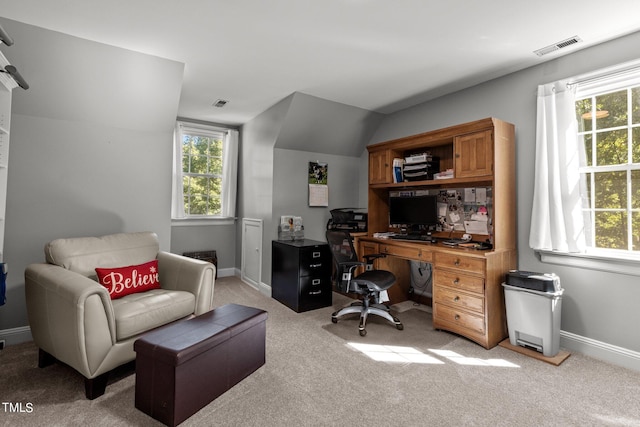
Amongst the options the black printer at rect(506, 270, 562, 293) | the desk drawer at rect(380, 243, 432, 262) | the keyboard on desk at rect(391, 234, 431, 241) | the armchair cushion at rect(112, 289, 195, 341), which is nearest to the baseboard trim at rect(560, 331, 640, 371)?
the black printer at rect(506, 270, 562, 293)

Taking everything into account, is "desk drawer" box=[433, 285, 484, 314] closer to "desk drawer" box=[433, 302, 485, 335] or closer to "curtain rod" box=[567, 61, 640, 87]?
"desk drawer" box=[433, 302, 485, 335]

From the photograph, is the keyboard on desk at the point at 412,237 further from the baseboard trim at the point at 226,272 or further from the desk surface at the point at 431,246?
the baseboard trim at the point at 226,272

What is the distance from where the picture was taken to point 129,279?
2463 millimetres

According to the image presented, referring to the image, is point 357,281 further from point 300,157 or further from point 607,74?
point 607,74

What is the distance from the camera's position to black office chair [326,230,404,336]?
299cm

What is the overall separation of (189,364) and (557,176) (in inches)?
119

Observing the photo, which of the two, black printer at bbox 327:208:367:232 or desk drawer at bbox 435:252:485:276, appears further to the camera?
black printer at bbox 327:208:367:232

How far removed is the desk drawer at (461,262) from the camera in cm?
267

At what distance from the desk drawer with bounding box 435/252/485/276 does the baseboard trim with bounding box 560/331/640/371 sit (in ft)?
2.98

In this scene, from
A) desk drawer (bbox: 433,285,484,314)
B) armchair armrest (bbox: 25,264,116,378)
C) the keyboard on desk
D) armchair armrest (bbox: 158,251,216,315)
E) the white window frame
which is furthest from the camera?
the white window frame

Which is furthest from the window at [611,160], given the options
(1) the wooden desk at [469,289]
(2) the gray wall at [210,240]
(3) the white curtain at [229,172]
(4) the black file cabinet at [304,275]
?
(2) the gray wall at [210,240]

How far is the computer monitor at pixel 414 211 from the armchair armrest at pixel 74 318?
2.97 meters

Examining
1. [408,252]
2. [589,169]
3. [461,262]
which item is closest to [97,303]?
[408,252]

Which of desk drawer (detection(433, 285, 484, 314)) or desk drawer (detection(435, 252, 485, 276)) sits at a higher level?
desk drawer (detection(435, 252, 485, 276))
